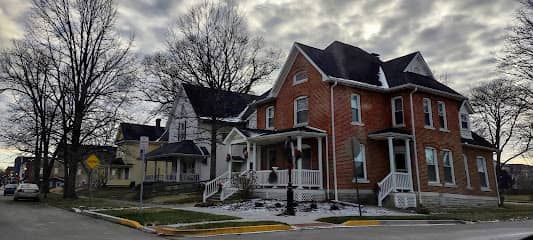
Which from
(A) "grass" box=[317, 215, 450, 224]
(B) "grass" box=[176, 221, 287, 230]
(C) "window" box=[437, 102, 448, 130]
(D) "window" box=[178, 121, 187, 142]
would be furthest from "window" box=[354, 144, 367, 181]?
(D) "window" box=[178, 121, 187, 142]

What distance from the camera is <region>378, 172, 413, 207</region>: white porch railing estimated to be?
20188 mm

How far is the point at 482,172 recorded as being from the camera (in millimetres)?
27109

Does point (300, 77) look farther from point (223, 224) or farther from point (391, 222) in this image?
point (223, 224)

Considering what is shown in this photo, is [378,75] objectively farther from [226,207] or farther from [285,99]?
[226,207]

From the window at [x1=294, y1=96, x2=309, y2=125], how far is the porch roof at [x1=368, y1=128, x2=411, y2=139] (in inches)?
149

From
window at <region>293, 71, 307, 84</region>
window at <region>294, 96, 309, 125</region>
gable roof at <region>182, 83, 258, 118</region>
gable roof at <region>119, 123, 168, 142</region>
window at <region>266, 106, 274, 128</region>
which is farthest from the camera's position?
gable roof at <region>119, 123, 168, 142</region>

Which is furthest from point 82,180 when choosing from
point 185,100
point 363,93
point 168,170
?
point 363,93

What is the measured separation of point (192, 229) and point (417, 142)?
49.3ft

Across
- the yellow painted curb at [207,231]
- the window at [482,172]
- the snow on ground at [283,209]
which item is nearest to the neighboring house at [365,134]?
the window at [482,172]

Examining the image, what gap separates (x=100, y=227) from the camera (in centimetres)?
1232

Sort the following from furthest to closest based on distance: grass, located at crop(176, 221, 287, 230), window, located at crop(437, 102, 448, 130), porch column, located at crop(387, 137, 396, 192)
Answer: window, located at crop(437, 102, 448, 130) < porch column, located at crop(387, 137, 396, 192) < grass, located at crop(176, 221, 287, 230)

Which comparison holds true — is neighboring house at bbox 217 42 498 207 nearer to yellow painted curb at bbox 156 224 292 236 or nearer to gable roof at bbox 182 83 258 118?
gable roof at bbox 182 83 258 118

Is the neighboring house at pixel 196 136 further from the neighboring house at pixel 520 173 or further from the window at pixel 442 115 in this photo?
the neighboring house at pixel 520 173

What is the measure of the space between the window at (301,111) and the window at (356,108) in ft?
8.70
